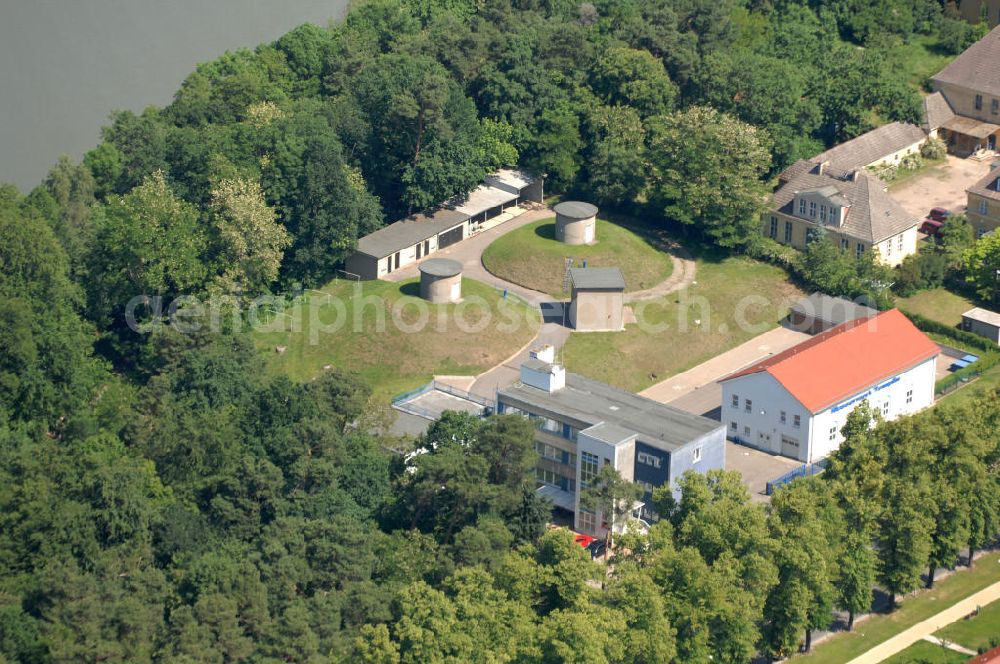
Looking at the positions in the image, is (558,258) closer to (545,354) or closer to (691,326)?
(691,326)

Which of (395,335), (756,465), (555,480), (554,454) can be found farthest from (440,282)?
(756,465)

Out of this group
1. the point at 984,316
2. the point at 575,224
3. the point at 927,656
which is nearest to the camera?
the point at 927,656

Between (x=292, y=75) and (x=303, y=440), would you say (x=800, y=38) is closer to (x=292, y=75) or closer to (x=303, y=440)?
(x=292, y=75)

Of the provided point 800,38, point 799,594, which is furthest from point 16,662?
point 800,38

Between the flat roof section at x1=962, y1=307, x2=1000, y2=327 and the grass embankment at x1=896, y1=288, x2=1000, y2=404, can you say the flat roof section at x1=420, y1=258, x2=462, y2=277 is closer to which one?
the grass embankment at x1=896, y1=288, x2=1000, y2=404

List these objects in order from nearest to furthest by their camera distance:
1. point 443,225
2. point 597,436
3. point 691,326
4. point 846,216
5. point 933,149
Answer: point 597,436
point 691,326
point 846,216
point 443,225
point 933,149

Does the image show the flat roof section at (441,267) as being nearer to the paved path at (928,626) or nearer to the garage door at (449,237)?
the garage door at (449,237)

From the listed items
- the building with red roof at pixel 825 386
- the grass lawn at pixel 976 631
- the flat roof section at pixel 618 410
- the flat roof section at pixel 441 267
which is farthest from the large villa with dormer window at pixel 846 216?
the grass lawn at pixel 976 631
